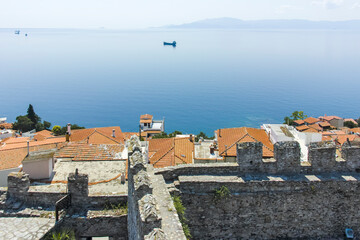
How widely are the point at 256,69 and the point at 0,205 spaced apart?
166m

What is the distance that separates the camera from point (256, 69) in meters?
168

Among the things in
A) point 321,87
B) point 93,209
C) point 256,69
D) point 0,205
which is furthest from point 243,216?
point 256,69

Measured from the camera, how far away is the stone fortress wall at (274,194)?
30.0 ft

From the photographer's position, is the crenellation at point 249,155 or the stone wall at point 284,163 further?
the stone wall at point 284,163

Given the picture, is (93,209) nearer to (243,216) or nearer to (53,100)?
(243,216)

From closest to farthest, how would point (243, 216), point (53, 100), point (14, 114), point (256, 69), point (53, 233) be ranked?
1. point (53, 233)
2. point (243, 216)
3. point (14, 114)
4. point (53, 100)
5. point (256, 69)

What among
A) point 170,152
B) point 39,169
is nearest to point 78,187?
point 39,169

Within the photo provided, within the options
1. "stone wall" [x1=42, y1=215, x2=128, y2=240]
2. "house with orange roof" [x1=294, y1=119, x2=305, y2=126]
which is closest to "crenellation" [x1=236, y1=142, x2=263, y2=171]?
"stone wall" [x1=42, y1=215, x2=128, y2=240]

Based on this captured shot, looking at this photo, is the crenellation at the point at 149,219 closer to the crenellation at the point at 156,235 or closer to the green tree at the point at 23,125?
the crenellation at the point at 156,235

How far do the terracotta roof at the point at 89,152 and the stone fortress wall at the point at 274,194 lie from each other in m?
6.60

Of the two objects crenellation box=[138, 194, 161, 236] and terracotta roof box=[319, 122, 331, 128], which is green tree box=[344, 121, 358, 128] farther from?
crenellation box=[138, 194, 161, 236]

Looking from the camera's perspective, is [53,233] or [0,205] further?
[0,205]

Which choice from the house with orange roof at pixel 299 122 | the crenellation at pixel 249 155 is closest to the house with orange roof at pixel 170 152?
the crenellation at pixel 249 155

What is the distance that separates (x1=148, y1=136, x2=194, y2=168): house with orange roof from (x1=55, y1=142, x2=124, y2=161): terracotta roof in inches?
227
